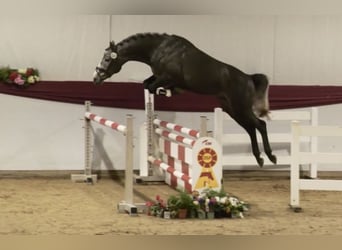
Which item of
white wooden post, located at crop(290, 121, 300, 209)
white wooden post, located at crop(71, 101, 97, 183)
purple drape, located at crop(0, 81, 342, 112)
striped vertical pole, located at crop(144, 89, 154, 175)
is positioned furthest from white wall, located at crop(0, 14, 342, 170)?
white wooden post, located at crop(290, 121, 300, 209)

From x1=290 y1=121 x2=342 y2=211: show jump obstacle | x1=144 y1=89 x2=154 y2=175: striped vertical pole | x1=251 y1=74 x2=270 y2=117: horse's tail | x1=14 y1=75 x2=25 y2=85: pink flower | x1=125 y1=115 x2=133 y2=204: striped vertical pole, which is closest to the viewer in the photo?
x1=125 y1=115 x2=133 y2=204: striped vertical pole

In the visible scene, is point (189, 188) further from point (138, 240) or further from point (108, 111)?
point (108, 111)

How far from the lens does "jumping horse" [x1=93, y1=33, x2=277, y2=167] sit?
4633 mm

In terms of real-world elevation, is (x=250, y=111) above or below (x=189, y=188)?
above

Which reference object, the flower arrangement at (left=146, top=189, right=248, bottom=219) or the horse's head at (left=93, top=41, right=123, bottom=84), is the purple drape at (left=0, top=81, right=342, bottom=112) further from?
the flower arrangement at (left=146, top=189, right=248, bottom=219)

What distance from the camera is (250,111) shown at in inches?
192

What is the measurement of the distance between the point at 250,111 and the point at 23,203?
189 cm

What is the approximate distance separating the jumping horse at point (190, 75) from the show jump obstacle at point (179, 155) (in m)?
0.28

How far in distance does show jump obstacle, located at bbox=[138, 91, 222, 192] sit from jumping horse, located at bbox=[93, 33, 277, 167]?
276 millimetres

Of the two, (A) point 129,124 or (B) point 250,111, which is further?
(B) point 250,111

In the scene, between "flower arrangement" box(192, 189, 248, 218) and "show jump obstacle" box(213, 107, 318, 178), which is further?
"show jump obstacle" box(213, 107, 318, 178)

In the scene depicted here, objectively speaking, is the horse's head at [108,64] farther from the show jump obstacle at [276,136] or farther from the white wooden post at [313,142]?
the white wooden post at [313,142]

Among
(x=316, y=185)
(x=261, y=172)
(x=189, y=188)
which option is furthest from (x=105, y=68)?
(x=261, y=172)

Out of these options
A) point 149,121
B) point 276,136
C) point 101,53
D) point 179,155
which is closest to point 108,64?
point 179,155
